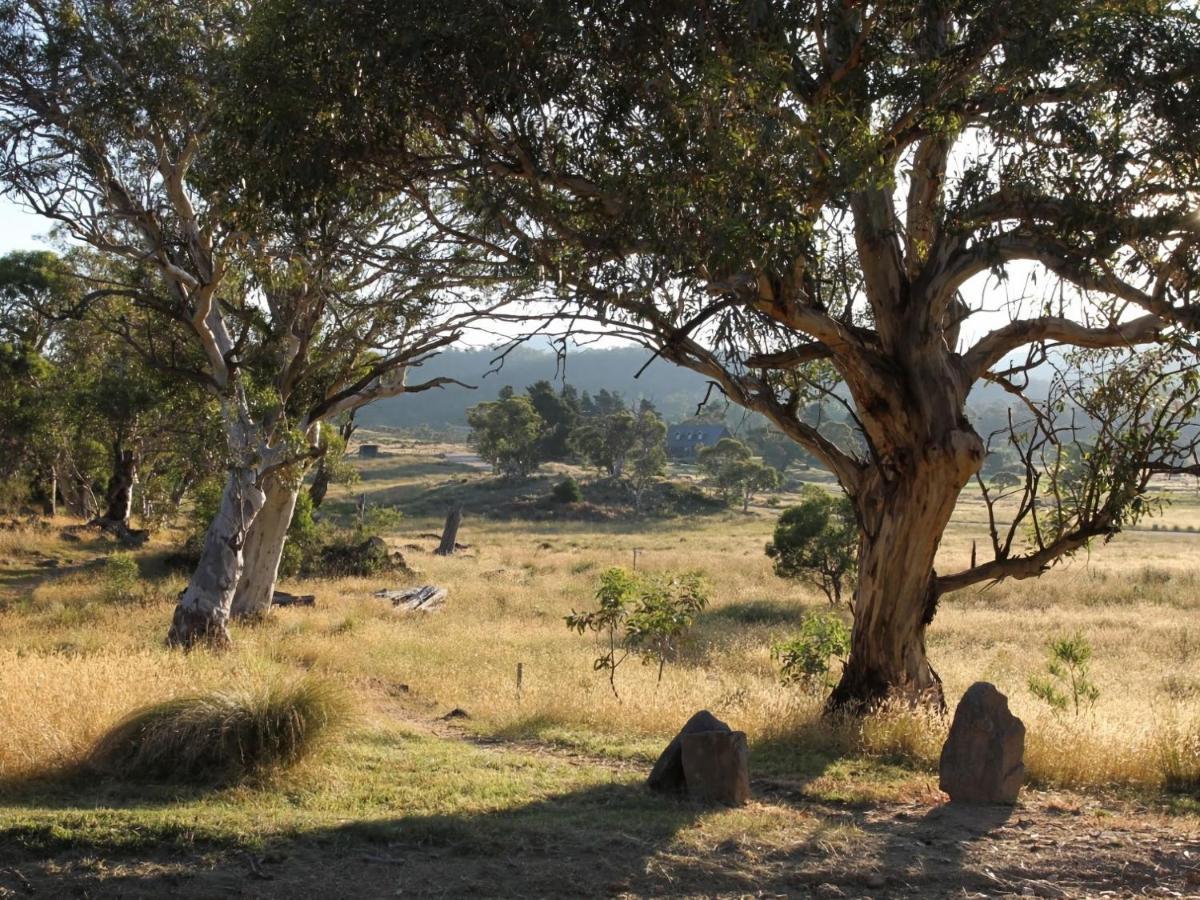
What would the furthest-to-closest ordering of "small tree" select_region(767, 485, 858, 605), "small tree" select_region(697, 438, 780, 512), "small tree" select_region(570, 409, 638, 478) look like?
"small tree" select_region(570, 409, 638, 478)
"small tree" select_region(697, 438, 780, 512)
"small tree" select_region(767, 485, 858, 605)

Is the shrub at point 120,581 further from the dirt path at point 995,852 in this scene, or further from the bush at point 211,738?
the dirt path at point 995,852

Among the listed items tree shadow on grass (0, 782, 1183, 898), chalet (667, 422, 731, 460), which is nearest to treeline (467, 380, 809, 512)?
chalet (667, 422, 731, 460)

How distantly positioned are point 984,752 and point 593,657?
876cm

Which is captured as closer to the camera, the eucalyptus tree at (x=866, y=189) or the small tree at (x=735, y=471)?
the eucalyptus tree at (x=866, y=189)

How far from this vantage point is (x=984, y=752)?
275 inches

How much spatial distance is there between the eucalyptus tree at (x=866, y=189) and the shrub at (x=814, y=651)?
1.82m

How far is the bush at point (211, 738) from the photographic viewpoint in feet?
22.1

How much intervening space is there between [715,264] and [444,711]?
19.6 ft

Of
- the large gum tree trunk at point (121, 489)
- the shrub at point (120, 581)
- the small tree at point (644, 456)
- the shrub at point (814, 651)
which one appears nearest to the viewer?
the shrub at point (814, 651)

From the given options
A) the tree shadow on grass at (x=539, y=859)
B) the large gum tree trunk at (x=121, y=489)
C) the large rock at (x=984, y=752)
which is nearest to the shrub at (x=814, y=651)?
the large rock at (x=984, y=752)

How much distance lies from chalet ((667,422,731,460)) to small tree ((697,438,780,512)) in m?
35.8

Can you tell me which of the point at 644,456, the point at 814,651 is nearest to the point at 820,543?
the point at 814,651

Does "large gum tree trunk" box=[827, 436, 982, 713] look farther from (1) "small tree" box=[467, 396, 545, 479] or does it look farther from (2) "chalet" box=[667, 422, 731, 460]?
(2) "chalet" box=[667, 422, 731, 460]

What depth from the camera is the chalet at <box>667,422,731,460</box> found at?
350 feet
